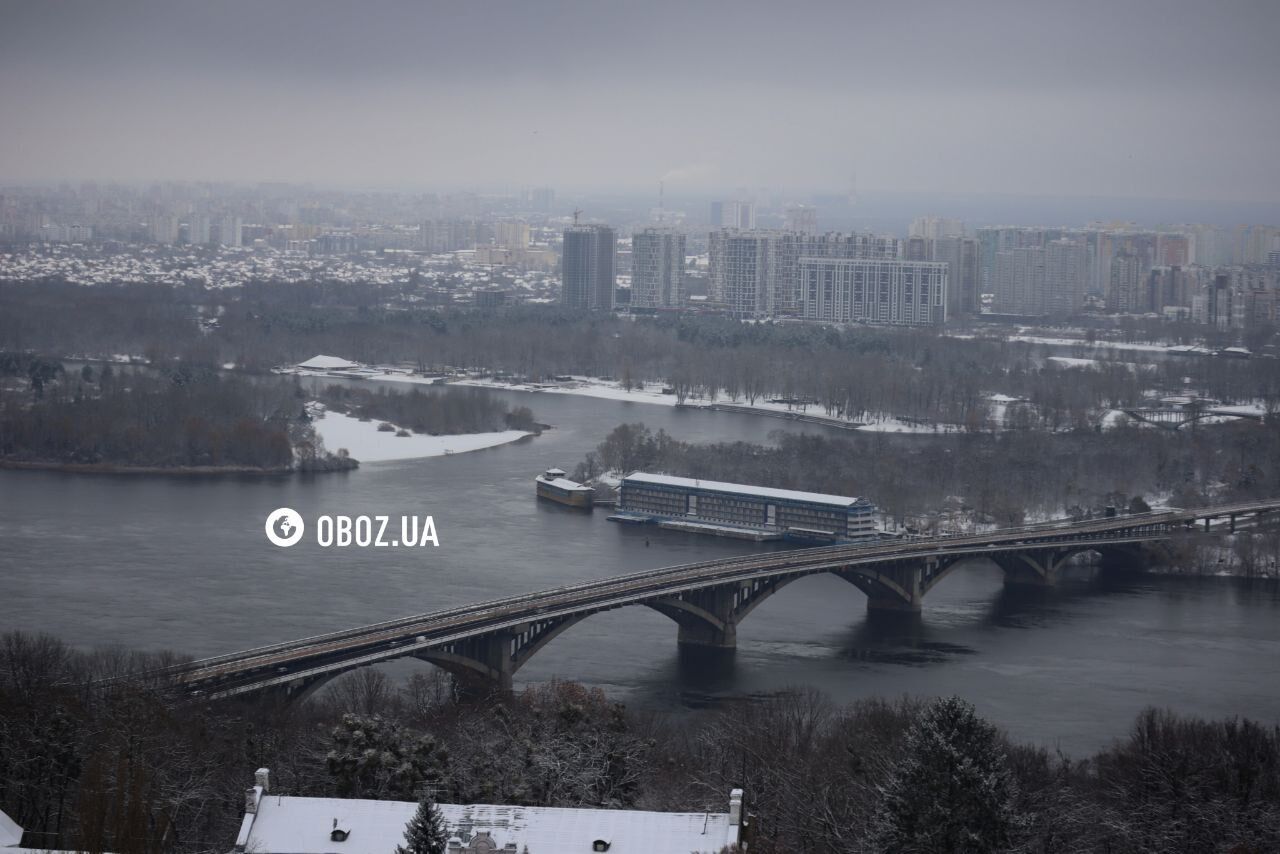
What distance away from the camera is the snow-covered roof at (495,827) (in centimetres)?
503

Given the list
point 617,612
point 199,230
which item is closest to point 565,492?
point 617,612

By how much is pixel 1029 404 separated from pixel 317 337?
10.6 meters

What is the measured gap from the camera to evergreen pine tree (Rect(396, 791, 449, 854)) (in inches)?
183

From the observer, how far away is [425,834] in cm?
466

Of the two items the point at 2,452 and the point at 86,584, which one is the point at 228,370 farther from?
the point at 86,584

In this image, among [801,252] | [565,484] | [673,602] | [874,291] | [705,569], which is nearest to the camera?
[673,602]

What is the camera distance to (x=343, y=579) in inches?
448

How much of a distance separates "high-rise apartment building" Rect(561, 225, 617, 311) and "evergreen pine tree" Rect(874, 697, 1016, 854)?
30.9 metres

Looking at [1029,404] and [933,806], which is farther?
[1029,404]

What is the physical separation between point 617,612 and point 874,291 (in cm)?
2458

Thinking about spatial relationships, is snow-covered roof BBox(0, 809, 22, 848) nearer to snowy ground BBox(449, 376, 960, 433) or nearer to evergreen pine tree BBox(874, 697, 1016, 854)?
evergreen pine tree BBox(874, 697, 1016, 854)

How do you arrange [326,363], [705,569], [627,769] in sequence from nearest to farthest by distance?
1. [627,769]
2. [705,569]
3. [326,363]

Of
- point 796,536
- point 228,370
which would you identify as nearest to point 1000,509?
point 796,536

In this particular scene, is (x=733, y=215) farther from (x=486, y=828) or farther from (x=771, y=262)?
(x=486, y=828)
